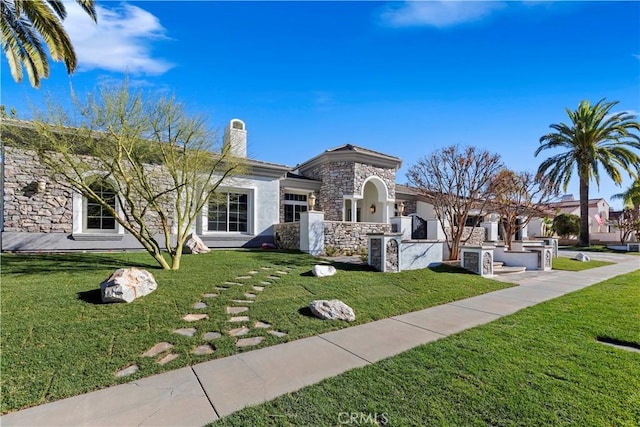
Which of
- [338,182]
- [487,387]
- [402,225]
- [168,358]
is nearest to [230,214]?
[338,182]

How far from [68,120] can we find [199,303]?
262 inches

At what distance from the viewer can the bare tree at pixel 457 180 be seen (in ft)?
43.4

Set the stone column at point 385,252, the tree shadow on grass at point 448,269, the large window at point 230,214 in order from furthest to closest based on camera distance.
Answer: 1. the large window at point 230,214
2. the tree shadow on grass at point 448,269
3. the stone column at point 385,252

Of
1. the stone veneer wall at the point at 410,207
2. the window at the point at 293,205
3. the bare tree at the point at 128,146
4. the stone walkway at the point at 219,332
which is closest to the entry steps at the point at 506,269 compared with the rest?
the stone veneer wall at the point at 410,207

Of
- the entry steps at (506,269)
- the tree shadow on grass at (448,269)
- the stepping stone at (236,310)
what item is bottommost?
the entry steps at (506,269)

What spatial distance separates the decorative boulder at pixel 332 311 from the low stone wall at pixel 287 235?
26.3 ft

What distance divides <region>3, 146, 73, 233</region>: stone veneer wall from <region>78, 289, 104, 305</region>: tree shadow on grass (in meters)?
7.59

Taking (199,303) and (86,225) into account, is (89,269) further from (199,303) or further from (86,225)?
(86,225)

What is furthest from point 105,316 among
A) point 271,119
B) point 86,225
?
point 271,119

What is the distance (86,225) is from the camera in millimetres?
12336

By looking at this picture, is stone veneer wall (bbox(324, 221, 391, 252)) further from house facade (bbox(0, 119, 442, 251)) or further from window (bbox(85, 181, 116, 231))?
window (bbox(85, 181, 116, 231))

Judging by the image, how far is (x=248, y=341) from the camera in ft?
15.4

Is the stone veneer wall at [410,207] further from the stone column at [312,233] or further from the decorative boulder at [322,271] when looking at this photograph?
the decorative boulder at [322,271]

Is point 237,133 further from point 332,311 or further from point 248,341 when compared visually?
point 248,341
